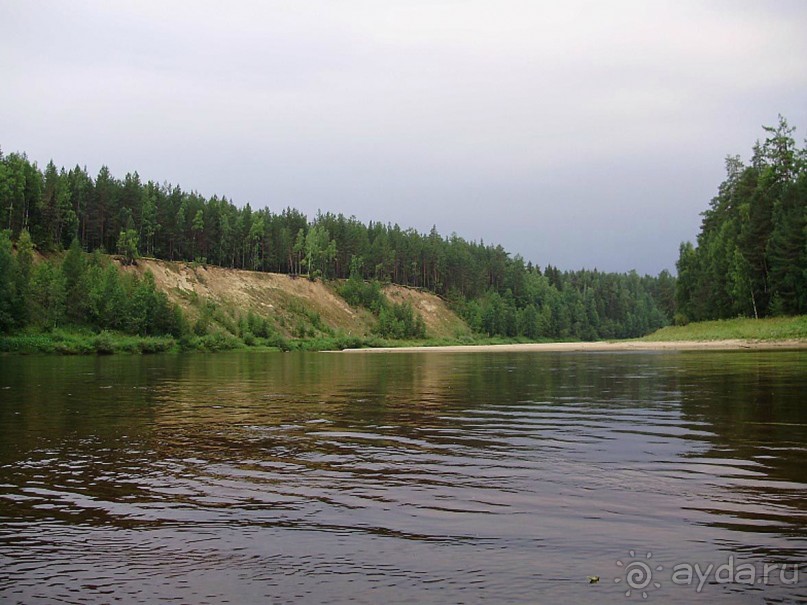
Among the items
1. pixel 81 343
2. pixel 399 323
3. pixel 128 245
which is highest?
pixel 128 245

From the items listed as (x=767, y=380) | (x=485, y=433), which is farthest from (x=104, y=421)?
(x=767, y=380)

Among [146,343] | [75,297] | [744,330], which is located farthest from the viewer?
[75,297]

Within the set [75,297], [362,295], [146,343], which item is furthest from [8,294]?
[362,295]

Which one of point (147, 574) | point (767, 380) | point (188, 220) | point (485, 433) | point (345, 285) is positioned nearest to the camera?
point (147, 574)

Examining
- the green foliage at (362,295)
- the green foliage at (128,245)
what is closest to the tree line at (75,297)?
the green foliage at (128,245)

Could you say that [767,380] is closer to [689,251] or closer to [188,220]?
[689,251]

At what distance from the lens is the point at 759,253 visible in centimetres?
9181

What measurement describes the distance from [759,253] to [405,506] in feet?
313

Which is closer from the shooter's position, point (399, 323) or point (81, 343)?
point (81, 343)

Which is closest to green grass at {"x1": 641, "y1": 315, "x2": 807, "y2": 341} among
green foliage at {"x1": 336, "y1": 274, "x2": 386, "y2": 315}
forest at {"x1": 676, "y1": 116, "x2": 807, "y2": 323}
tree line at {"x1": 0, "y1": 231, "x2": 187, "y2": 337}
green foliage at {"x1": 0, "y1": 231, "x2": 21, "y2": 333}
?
forest at {"x1": 676, "y1": 116, "x2": 807, "y2": 323}

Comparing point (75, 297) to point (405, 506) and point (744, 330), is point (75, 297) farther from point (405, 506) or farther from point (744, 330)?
point (405, 506)

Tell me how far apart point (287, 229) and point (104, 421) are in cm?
15911

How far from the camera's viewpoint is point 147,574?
8.27 m

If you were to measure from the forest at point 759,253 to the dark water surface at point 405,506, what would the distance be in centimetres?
7029
